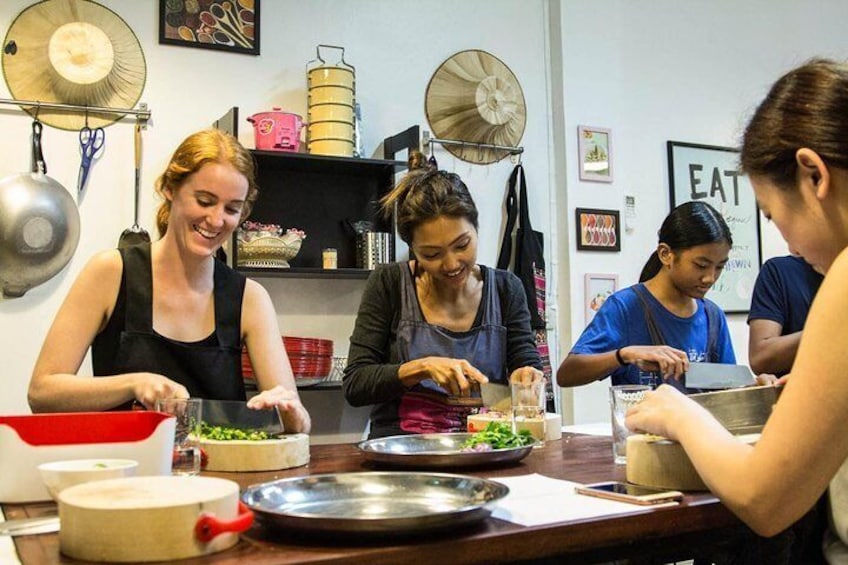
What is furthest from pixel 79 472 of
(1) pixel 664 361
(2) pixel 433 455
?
(1) pixel 664 361

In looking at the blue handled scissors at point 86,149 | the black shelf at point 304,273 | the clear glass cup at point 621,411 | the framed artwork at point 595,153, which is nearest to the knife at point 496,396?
the clear glass cup at point 621,411

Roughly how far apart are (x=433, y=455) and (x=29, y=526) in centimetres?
67

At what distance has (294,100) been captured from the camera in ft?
12.1

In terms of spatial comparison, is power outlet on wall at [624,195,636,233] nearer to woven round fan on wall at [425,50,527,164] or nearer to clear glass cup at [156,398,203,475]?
woven round fan on wall at [425,50,527,164]

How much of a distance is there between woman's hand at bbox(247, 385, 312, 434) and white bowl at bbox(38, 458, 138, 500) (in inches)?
20.0

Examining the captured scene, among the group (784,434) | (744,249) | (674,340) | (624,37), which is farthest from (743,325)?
(784,434)

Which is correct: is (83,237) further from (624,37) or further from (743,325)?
(743,325)

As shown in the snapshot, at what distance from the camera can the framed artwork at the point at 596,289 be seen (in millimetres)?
4156

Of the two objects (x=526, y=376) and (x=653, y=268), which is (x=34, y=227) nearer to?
(x=526, y=376)

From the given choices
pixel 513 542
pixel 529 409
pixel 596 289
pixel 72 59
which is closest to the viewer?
pixel 513 542

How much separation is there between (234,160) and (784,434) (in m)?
1.49

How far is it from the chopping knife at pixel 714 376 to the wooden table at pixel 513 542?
3.44 ft

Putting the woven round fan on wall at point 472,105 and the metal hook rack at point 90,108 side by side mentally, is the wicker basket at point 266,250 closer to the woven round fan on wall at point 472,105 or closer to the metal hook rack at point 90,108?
the metal hook rack at point 90,108

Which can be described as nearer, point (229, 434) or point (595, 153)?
point (229, 434)
